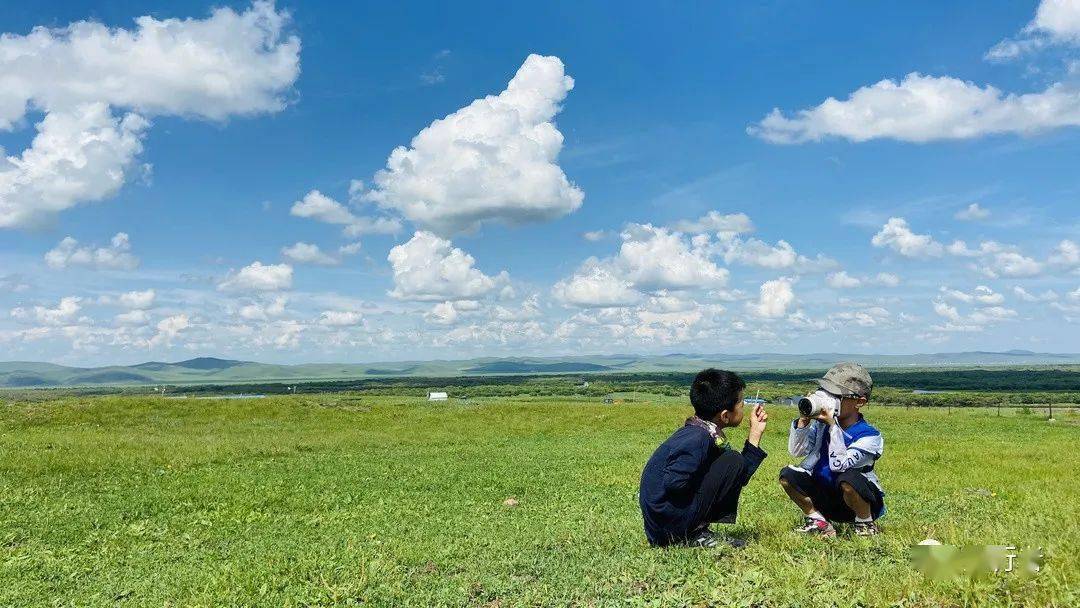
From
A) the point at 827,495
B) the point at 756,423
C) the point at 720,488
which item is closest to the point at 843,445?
the point at 827,495

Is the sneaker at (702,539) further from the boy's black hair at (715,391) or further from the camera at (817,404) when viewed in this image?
the camera at (817,404)

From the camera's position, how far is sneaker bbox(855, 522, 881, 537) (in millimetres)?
9513

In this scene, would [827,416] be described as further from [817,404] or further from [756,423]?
[756,423]

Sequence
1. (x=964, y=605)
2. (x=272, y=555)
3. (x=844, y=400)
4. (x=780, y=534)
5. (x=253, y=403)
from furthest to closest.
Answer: (x=253, y=403), (x=272, y=555), (x=780, y=534), (x=844, y=400), (x=964, y=605)

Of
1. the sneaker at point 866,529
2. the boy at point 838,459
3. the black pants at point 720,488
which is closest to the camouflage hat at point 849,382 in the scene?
the boy at point 838,459

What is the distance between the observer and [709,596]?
708 cm

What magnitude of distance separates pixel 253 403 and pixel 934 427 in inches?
1918

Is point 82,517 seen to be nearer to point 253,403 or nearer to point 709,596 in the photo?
point 709,596

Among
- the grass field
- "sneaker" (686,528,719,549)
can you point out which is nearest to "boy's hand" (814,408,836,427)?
the grass field

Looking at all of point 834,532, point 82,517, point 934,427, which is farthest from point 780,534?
point 934,427

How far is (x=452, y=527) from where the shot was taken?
13789 millimetres

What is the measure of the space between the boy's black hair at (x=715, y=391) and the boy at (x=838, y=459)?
1.20 meters

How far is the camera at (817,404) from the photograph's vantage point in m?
8.83

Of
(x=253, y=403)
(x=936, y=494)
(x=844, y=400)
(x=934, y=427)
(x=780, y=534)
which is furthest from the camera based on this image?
(x=253, y=403)
